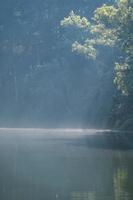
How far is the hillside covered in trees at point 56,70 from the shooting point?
353ft

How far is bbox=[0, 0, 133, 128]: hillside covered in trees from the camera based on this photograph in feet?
353

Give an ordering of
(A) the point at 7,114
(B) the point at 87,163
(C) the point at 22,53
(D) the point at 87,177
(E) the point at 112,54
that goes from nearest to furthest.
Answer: (D) the point at 87,177 → (B) the point at 87,163 → (E) the point at 112,54 → (A) the point at 7,114 → (C) the point at 22,53

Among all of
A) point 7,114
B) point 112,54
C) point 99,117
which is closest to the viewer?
point 99,117

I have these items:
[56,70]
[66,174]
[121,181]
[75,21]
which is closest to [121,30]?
[66,174]

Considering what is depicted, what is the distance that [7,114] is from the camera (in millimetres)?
130875

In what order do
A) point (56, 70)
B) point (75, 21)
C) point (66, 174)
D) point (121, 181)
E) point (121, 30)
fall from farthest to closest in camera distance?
1. point (56, 70)
2. point (75, 21)
3. point (121, 30)
4. point (66, 174)
5. point (121, 181)

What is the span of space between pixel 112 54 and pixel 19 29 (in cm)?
3568

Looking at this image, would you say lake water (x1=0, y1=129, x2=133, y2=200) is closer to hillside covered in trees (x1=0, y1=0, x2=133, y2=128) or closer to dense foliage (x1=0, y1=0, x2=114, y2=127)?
hillside covered in trees (x1=0, y1=0, x2=133, y2=128)

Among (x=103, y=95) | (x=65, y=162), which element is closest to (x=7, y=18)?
(x=103, y=95)

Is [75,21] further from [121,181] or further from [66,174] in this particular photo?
[121,181]

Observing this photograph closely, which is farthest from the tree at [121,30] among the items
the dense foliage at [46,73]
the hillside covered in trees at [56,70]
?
the dense foliage at [46,73]

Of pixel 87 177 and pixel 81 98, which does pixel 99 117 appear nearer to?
pixel 81 98

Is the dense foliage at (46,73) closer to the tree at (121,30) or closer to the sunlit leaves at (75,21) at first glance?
the sunlit leaves at (75,21)

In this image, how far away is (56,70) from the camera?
130000 mm
